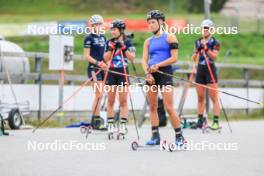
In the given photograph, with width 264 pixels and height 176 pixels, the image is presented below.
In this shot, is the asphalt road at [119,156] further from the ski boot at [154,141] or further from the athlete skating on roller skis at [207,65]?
the athlete skating on roller skis at [207,65]

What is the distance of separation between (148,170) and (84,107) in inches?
445

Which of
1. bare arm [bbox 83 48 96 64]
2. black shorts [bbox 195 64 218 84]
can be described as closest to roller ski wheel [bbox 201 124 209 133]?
black shorts [bbox 195 64 218 84]

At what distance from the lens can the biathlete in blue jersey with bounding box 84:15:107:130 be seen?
17.1 meters

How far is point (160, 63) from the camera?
44.7 ft

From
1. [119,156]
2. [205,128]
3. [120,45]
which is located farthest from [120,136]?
[119,156]

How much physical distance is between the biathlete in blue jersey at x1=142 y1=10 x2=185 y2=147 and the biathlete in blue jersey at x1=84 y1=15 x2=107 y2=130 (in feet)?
10.9

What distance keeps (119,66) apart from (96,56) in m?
1.34

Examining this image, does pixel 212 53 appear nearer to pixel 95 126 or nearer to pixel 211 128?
pixel 211 128

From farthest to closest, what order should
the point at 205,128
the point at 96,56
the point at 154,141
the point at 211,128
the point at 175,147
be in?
1. the point at 211,128
2. the point at 205,128
3. the point at 96,56
4. the point at 154,141
5. the point at 175,147

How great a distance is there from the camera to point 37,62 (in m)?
21.5

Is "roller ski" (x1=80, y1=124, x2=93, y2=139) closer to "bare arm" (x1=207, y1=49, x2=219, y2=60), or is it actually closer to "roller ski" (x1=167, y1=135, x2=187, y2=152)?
"bare arm" (x1=207, y1=49, x2=219, y2=60)

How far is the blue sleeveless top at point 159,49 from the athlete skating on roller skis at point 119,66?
1905 mm

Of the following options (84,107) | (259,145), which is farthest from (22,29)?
(259,145)

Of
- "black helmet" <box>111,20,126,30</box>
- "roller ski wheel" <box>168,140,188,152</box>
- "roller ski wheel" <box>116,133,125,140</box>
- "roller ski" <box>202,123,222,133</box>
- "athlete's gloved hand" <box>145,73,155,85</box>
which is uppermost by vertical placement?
"black helmet" <box>111,20,126,30</box>
